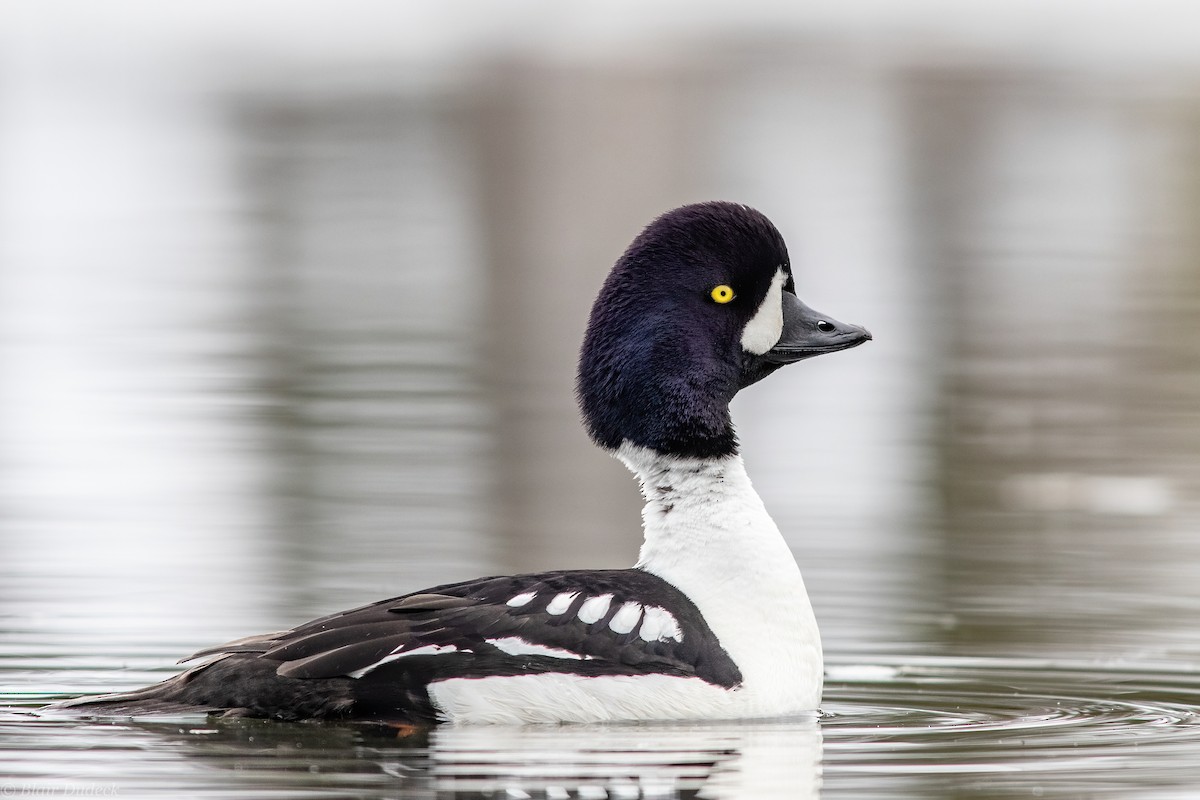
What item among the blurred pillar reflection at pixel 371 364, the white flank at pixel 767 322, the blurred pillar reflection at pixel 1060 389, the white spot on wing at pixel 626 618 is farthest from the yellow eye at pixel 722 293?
the blurred pillar reflection at pixel 371 364

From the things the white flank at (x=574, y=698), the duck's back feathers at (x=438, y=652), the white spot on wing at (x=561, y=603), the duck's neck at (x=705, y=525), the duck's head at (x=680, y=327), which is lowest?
the white flank at (x=574, y=698)

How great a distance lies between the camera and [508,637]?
23.3 ft

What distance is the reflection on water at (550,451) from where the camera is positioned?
698cm

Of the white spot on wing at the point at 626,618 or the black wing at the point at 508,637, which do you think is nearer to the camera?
the black wing at the point at 508,637

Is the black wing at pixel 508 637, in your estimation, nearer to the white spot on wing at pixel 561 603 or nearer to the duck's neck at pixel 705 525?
the white spot on wing at pixel 561 603

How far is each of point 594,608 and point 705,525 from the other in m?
0.75

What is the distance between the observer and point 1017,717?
764 cm

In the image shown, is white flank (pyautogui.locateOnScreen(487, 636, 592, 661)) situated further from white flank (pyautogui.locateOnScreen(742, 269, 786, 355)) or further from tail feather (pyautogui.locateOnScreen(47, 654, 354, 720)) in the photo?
white flank (pyautogui.locateOnScreen(742, 269, 786, 355))

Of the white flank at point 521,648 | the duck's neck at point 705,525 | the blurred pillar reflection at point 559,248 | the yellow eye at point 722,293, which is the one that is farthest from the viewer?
the blurred pillar reflection at point 559,248

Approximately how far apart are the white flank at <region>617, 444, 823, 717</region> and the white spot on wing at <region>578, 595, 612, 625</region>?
146 mm

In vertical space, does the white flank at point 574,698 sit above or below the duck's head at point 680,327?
below

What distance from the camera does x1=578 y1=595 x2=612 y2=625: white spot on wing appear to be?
7.22m

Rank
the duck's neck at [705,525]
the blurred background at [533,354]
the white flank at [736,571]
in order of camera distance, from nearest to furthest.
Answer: the white flank at [736,571] < the duck's neck at [705,525] < the blurred background at [533,354]

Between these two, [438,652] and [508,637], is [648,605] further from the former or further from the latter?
[438,652]
